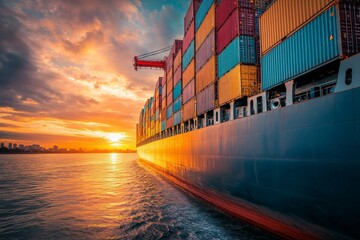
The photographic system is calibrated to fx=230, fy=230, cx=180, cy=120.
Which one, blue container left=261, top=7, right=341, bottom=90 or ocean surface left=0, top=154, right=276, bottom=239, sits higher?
blue container left=261, top=7, right=341, bottom=90

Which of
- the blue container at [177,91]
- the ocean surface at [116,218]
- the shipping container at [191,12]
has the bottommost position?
the ocean surface at [116,218]

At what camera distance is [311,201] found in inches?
286

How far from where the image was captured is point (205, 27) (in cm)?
1931

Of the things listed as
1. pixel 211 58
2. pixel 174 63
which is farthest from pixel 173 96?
pixel 211 58

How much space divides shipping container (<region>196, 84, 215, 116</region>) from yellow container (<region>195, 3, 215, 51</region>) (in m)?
4.71

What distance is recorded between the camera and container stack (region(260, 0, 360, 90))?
7594mm

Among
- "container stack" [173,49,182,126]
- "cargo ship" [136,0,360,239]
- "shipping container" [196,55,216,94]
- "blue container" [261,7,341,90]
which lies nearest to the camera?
"cargo ship" [136,0,360,239]

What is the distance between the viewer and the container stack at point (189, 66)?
73.2 ft

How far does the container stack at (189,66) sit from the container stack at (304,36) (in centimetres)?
Result: 1104

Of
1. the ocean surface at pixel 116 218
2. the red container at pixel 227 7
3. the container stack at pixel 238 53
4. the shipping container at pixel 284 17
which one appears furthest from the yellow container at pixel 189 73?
the ocean surface at pixel 116 218

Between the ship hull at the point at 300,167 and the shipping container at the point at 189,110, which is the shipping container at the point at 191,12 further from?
the ship hull at the point at 300,167

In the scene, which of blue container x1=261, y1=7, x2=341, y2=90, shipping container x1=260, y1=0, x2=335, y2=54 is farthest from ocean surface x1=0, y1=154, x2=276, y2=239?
shipping container x1=260, y1=0, x2=335, y2=54

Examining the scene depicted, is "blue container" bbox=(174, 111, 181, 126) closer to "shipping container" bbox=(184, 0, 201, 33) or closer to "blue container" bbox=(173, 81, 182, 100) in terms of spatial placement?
"blue container" bbox=(173, 81, 182, 100)

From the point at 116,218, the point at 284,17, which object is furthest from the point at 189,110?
the point at 284,17
